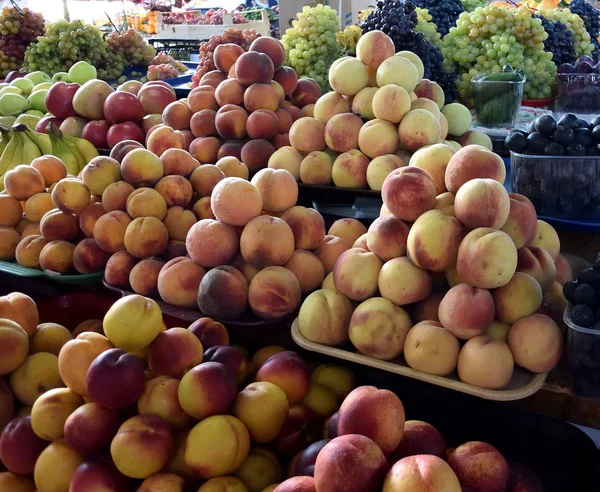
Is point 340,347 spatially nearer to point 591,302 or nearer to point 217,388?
point 217,388

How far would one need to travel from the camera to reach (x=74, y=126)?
7.66 feet

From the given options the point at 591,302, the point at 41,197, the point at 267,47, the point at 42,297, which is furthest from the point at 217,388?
the point at 267,47

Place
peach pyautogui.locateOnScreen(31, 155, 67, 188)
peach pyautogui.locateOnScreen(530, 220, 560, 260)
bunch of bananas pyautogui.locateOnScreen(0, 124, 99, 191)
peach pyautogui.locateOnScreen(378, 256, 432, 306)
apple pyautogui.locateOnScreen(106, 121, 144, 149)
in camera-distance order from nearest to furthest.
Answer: peach pyautogui.locateOnScreen(378, 256, 432, 306), peach pyautogui.locateOnScreen(530, 220, 560, 260), peach pyautogui.locateOnScreen(31, 155, 67, 188), bunch of bananas pyautogui.locateOnScreen(0, 124, 99, 191), apple pyautogui.locateOnScreen(106, 121, 144, 149)

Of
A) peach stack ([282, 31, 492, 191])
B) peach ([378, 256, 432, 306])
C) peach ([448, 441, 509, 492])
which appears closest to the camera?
peach ([448, 441, 509, 492])

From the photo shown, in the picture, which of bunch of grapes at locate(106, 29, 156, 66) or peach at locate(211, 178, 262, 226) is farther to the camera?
bunch of grapes at locate(106, 29, 156, 66)

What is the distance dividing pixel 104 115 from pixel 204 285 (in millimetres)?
1394

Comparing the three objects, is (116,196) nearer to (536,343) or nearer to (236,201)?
(236,201)

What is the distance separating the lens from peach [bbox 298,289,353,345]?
3.56ft

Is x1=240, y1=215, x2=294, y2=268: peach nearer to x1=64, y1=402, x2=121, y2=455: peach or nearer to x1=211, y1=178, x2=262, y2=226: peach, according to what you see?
x1=211, y1=178, x2=262, y2=226: peach

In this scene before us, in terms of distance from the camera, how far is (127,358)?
88 centimetres

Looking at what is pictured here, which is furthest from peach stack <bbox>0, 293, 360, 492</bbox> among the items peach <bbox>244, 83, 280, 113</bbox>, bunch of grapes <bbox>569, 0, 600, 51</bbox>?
bunch of grapes <bbox>569, 0, 600, 51</bbox>

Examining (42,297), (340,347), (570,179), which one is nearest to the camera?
(340,347)

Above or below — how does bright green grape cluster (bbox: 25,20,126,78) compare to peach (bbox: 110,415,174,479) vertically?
above

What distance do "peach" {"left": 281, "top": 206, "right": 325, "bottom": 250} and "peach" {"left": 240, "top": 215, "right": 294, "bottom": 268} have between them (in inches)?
2.4
